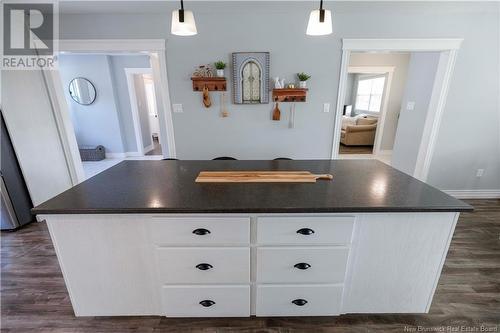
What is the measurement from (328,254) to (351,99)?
8.77 m

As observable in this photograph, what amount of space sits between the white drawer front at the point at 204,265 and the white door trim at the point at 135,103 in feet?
15.9

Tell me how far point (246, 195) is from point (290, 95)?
1.91m

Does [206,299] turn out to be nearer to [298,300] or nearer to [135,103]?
[298,300]

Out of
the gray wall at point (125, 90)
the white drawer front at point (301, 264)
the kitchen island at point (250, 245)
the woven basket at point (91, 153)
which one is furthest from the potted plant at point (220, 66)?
the woven basket at point (91, 153)

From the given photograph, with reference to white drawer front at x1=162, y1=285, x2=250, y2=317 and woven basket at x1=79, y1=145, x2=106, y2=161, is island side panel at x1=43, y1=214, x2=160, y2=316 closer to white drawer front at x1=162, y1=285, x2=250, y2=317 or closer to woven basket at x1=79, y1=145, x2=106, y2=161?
white drawer front at x1=162, y1=285, x2=250, y2=317

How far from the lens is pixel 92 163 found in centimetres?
495

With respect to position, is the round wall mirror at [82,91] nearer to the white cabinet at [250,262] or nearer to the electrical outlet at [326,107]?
the white cabinet at [250,262]

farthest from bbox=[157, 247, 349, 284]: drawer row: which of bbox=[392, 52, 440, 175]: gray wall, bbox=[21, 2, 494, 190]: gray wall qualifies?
bbox=[392, 52, 440, 175]: gray wall

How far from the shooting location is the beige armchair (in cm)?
581

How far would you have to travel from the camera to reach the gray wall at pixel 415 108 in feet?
9.62

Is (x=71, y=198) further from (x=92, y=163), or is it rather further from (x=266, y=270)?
(x=92, y=163)

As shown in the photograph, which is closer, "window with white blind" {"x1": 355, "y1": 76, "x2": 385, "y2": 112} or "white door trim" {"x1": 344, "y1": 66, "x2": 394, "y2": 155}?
"white door trim" {"x1": 344, "y1": 66, "x2": 394, "y2": 155}

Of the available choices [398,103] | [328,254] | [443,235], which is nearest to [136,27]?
[328,254]

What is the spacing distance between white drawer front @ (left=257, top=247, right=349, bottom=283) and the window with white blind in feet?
23.2
